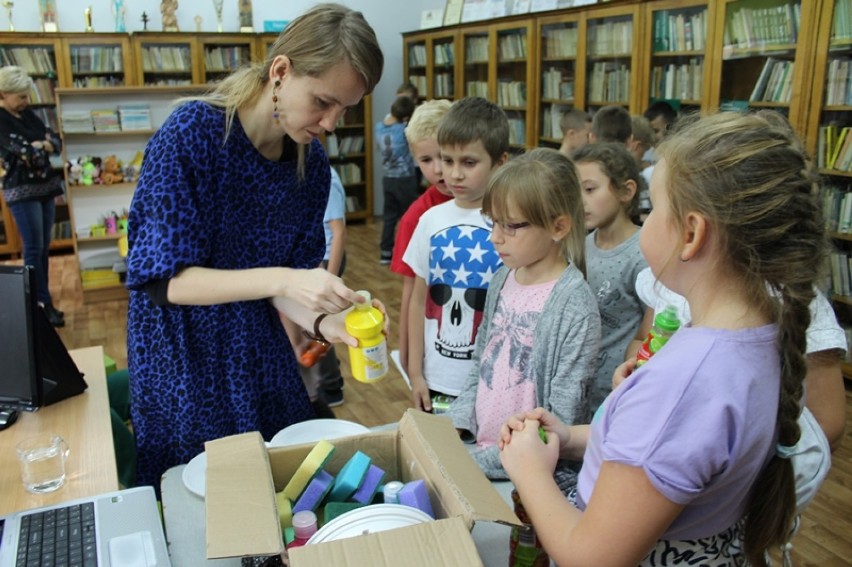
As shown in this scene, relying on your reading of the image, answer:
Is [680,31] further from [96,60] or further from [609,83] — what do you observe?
[96,60]

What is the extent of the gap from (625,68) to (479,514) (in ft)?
14.8

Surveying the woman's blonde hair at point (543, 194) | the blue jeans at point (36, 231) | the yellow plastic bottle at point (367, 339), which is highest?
the woman's blonde hair at point (543, 194)

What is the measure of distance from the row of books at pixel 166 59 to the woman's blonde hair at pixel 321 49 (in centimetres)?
613

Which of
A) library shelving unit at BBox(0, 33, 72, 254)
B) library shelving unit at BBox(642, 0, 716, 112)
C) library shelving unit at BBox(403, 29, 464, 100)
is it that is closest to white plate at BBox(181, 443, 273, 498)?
library shelving unit at BBox(642, 0, 716, 112)

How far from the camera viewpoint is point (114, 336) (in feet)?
14.6

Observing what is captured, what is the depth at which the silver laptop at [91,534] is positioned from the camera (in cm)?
105

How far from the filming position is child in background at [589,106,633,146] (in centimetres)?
335

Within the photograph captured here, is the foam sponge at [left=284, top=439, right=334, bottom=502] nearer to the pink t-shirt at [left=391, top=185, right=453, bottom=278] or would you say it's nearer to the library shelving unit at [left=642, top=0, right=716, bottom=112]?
the pink t-shirt at [left=391, top=185, right=453, bottom=278]

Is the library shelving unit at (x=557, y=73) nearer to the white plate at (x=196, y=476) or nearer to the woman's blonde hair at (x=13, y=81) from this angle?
the woman's blonde hair at (x=13, y=81)

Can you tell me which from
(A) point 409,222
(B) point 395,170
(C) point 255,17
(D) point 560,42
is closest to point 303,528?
(A) point 409,222

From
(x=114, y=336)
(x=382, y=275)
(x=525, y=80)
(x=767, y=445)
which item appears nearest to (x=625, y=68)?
(x=525, y=80)

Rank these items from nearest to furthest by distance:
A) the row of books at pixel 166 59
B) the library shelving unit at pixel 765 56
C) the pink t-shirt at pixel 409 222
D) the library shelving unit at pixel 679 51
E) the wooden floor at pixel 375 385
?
the pink t-shirt at pixel 409 222 → the wooden floor at pixel 375 385 → the library shelving unit at pixel 765 56 → the library shelving unit at pixel 679 51 → the row of books at pixel 166 59

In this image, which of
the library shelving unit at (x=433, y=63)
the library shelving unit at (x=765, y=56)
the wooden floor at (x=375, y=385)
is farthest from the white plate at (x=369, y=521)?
the library shelving unit at (x=433, y=63)

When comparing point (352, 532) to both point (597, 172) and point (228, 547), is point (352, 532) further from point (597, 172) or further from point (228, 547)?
point (597, 172)
